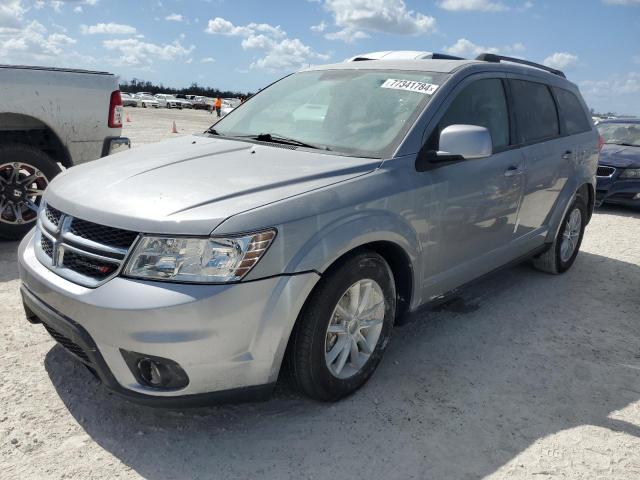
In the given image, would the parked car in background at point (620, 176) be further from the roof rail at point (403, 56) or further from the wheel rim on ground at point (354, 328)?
the wheel rim on ground at point (354, 328)

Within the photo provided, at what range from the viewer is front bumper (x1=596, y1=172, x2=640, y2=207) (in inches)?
344

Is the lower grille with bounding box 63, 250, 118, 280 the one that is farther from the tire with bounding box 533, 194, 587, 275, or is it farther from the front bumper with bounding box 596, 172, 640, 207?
the front bumper with bounding box 596, 172, 640, 207

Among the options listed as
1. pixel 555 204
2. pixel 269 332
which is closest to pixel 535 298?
pixel 555 204

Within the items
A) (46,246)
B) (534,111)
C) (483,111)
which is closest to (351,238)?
(46,246)

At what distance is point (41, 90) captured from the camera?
5.27 metres

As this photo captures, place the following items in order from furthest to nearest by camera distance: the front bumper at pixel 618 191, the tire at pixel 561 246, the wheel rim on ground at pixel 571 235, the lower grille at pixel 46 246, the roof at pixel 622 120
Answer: the roof at pixel 622 120 < the front bumper at pixel 618 191 < the wheel rim on ground at pixel 571 235 < the tire at pixel 561 246 < the lower grille at pixel 46 246

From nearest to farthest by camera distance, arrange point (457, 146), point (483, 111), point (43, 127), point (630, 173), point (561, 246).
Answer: point (457, 146), point (483, 111), point (561, 246), point (43, 127), point (630, 173)

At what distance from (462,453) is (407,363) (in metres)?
0.89

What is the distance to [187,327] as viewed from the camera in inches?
91.0

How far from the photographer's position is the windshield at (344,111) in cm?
328

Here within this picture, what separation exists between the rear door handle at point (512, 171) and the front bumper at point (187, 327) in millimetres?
1961

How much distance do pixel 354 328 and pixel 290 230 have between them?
0.77m

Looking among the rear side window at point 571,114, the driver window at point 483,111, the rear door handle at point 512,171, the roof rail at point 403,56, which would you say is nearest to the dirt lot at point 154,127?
the roof rail at point 403,56

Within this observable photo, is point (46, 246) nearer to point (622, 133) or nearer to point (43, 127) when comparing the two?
point (43, 127)
